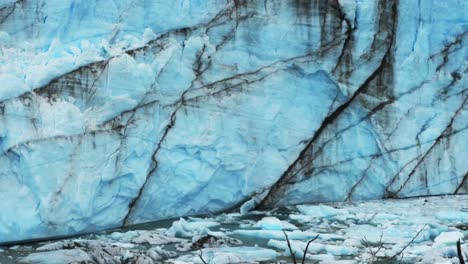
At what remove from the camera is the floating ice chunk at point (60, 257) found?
4012 millimetres

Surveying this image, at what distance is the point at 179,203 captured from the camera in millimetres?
5395

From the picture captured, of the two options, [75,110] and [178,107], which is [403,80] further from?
[75,110]

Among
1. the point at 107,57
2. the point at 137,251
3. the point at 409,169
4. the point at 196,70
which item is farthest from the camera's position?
the point at 409,169

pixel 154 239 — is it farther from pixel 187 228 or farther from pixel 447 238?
pixel 447 238

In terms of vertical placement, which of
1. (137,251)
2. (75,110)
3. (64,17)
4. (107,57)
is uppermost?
(64,17)

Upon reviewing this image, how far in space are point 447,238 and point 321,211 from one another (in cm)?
117

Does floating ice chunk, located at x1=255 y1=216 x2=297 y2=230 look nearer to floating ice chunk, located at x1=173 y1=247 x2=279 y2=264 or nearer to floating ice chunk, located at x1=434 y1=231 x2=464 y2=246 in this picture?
floating ice chunk, located at x1=173 y1=247 x2=279 y2=264

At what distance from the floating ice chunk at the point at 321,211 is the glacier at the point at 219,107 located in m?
0.22

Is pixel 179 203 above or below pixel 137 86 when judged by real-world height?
below

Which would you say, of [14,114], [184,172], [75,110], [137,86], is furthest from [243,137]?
[14,114]

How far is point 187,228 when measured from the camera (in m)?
4.96

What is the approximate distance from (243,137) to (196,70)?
2.26 feet

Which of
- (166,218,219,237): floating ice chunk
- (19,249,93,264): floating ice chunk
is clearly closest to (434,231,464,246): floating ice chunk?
(166,218,219,237): floating ice chunk

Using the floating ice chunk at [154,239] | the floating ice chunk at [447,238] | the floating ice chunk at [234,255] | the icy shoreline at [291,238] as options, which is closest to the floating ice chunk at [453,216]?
the icy shoreline at [291,238]
